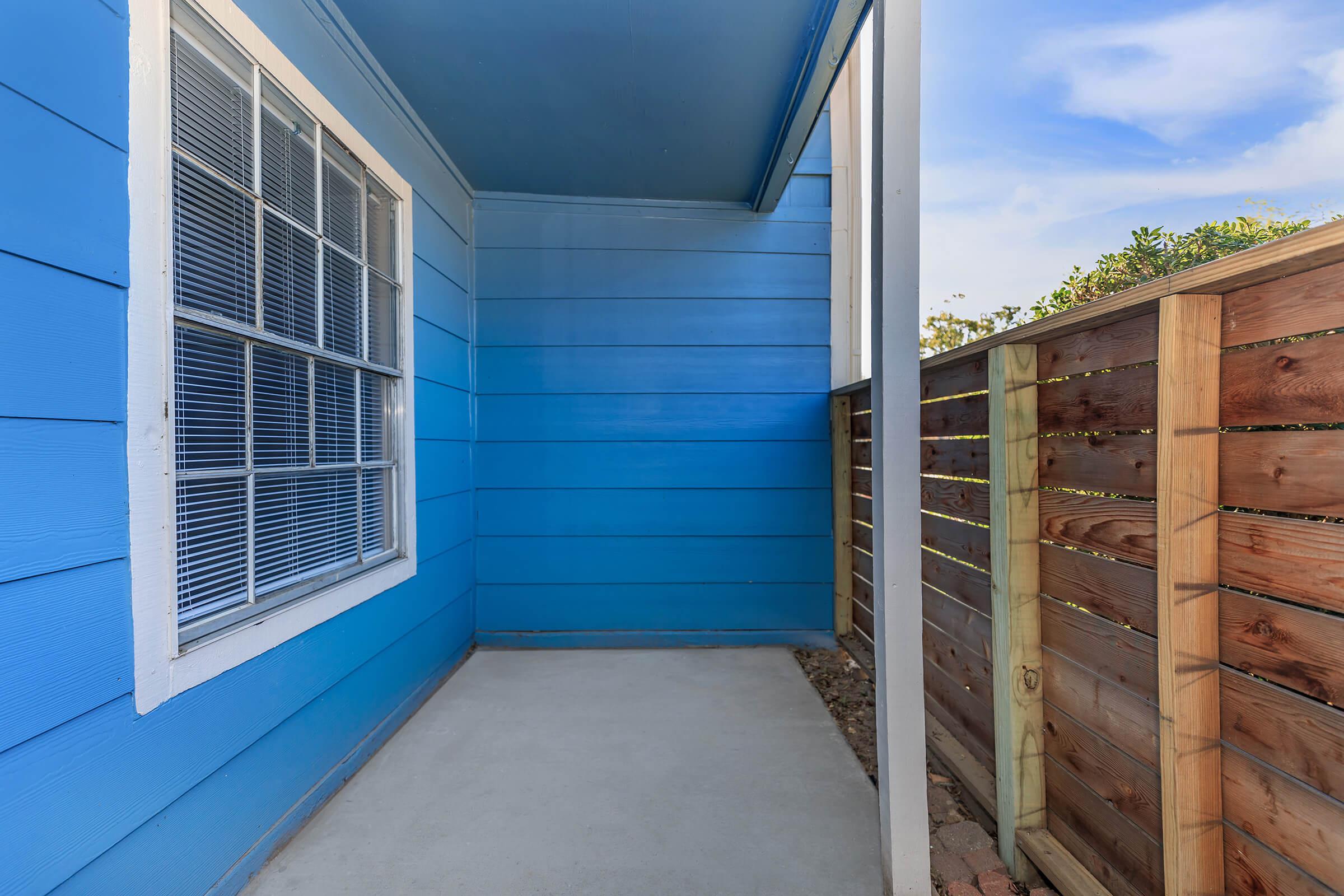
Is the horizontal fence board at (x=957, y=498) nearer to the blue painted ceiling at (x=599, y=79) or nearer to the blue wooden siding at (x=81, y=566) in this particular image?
the blue painted ceiling at (x=599, y=79)

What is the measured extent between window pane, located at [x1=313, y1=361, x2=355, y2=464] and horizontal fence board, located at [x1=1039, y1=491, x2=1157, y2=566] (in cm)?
198

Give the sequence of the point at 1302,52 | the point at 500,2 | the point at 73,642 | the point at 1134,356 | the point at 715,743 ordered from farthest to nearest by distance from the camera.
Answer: the point at 1302,52
the point at 715,743
the point at 500,2
the point at 1134,356
the point at 73,642

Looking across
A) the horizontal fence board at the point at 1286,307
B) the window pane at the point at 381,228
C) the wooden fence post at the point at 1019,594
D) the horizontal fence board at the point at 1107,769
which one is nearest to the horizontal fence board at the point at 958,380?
the wooden fence post at the point at 1019,594

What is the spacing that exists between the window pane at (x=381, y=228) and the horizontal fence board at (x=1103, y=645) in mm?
2343

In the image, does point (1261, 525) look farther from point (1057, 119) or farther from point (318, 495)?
point (1057, 119)

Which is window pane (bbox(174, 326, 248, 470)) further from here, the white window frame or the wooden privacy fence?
the wooden privacy fence

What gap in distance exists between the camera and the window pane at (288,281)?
1582 millimetres

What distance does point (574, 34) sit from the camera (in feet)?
6.28

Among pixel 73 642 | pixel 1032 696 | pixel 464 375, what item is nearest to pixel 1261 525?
pixel 1032 696

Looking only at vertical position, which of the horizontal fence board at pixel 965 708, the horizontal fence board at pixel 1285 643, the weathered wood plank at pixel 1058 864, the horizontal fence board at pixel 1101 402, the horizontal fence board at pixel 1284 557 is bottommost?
the weathered wood plank at pixel 1058 864

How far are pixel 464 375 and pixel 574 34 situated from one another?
5.29ft

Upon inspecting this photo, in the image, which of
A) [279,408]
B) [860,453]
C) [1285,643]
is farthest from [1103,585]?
[279,408]

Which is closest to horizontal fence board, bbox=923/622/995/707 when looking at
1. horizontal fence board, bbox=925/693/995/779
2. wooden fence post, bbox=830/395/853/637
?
horizontal fence board, bbox=925/693/995/779

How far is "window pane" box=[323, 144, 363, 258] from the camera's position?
187cm
